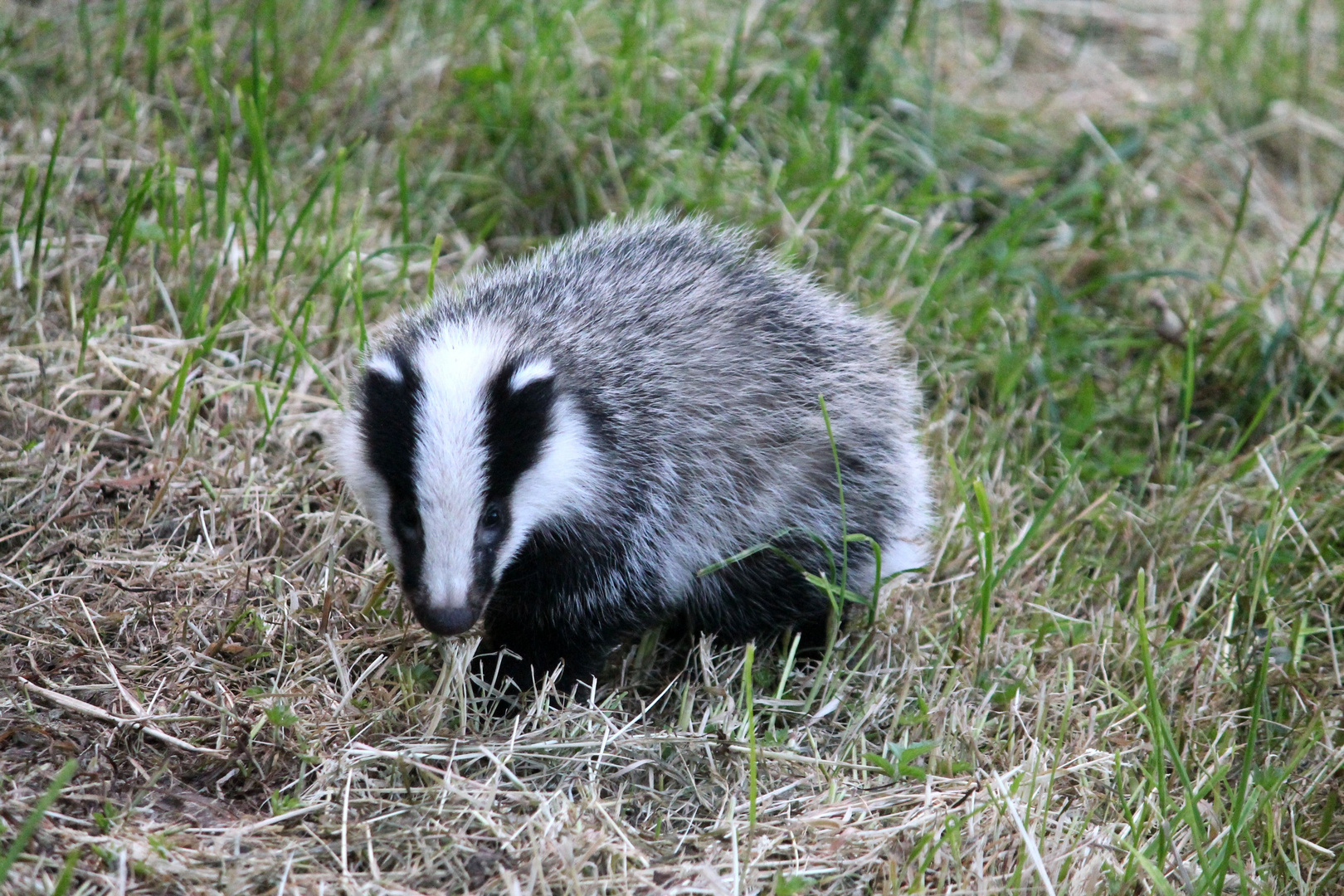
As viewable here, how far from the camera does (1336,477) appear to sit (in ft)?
17.0

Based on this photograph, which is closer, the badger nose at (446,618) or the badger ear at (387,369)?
the badger nose at (446,618)

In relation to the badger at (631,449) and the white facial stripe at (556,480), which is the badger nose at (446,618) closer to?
the badger at (631,449)

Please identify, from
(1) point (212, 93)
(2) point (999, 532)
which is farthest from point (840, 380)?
(1) point (212, 93)

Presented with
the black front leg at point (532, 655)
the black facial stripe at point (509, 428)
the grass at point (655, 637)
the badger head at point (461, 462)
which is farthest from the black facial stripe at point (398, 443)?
the black front leg at point (532, 655)

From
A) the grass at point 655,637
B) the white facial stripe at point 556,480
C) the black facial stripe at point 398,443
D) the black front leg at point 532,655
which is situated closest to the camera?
the grass at point 655,637

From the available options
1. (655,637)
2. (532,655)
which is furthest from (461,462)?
(655,637)

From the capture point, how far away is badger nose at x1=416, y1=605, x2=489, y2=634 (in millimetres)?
3566

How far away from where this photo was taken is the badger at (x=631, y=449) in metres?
3.67

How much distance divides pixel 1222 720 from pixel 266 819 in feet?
9.62

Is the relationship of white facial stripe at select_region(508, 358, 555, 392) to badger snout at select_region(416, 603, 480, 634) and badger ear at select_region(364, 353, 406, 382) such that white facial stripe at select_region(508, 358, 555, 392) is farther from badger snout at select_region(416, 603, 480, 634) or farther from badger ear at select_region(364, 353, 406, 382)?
badger snout at select_region(416, 603, 480, 634)

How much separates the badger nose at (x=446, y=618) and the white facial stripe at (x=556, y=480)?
7.6 inches

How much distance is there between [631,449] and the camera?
4.06 m

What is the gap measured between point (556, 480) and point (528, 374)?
1.08 feet

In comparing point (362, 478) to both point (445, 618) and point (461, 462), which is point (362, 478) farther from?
point (445, 618)
